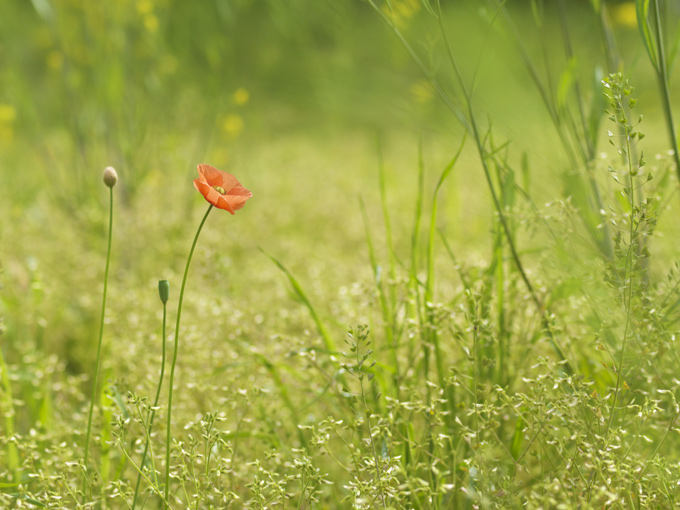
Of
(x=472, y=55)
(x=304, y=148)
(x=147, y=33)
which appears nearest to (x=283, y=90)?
(x=304, y=148)

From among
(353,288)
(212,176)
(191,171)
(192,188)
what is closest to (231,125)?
(191,171)

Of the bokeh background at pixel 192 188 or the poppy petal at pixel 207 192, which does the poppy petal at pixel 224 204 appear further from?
the bokeh background at pixel 192 188

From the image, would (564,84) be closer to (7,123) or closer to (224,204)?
(224,204)

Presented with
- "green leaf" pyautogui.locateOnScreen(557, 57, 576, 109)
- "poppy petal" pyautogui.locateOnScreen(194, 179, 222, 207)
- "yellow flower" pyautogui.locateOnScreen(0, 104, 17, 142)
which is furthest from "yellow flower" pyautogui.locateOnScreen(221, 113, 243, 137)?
"poppy petal" pyautogui.locateOnScreen(194, 179, 222, 207)

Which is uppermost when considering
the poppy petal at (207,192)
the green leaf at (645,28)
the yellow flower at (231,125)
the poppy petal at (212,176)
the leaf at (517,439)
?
the yellow flower at (231,125)

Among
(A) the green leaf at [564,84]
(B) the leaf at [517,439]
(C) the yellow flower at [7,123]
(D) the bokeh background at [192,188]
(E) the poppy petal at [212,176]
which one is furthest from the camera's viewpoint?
(C) the yellow flower at [7,123]

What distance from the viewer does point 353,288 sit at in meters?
1.28

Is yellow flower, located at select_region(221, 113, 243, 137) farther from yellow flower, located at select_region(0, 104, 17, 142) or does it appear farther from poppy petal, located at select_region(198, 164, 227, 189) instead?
poppy petal, located at select_region(198, 164, 227, 189)

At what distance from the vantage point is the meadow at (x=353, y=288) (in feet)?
2.60

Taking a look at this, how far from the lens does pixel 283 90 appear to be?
6125mm

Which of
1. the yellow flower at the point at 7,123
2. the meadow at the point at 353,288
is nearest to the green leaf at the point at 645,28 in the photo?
the meadow at the point at 353,288

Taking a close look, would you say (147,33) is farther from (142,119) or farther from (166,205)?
(166,205)

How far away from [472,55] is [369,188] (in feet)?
5.34

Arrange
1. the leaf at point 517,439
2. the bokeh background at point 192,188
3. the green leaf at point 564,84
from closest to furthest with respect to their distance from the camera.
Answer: the leaf at point 517,439
the green leaf at point 564,84
the bokeh background at point 192,188
